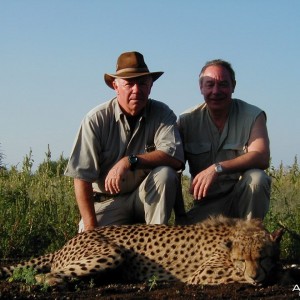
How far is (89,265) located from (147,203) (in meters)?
1.06

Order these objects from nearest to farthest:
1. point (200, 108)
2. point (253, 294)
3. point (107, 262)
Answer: point (253, 294)
point (107, 262)
point (200, 108)

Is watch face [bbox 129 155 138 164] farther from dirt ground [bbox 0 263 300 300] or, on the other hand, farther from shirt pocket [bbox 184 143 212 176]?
dirt ground [bbox 0 263 300 300]

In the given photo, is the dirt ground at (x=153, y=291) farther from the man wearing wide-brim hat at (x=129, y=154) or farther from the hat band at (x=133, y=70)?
the hat band at (x=133, y=70)

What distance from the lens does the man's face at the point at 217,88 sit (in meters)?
5.93

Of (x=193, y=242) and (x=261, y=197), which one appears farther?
(x=261, y=197)

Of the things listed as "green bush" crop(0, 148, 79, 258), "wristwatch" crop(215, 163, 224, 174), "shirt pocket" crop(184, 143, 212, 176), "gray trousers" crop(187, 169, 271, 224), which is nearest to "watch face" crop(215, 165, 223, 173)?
"wristwatch" crop(215, 163, 224, 174)

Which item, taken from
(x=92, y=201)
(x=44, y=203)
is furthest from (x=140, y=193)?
(x=44, y=203)

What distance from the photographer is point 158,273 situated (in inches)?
195

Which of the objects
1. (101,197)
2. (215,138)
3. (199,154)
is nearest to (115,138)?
(101,197)

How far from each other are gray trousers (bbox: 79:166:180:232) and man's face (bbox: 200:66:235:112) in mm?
762

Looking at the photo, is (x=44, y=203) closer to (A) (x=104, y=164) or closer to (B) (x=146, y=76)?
(A) (x=104, y=164)

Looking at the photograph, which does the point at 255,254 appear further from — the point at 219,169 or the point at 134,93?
the point at 134,93

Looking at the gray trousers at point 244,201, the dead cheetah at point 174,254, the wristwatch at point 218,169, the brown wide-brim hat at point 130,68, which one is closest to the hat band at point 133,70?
the brown wide-brim hat at point 130,68

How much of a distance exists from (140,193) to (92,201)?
0.41 metres
